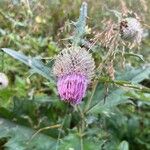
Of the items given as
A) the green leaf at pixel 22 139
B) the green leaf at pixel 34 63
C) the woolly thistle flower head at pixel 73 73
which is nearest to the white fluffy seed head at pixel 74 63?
the woolly thistle flower head at pixel 73 73

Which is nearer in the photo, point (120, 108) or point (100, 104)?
point (100, 104)

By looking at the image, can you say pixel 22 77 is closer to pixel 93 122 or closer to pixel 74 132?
pixel 93 122

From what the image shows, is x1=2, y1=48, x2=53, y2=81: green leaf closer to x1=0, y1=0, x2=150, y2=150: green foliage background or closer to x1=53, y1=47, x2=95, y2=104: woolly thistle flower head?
x1=0, y1=0, x2=150, y2=150: green foliage background

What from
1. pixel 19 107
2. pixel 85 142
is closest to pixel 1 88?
pixel 19 107

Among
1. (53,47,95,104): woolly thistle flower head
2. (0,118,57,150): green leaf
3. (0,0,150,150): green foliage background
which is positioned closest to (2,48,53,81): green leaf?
(0,0,150,150): green foliage background

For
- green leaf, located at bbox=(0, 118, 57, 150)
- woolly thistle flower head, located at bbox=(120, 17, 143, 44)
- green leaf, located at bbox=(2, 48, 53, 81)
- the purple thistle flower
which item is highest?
woolly thistle flower head, located at bbox=(120, 17, 143, 44)

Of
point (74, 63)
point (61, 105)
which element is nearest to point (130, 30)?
point (74, 63)

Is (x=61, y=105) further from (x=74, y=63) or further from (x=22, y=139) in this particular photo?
(x=74, y=63)
